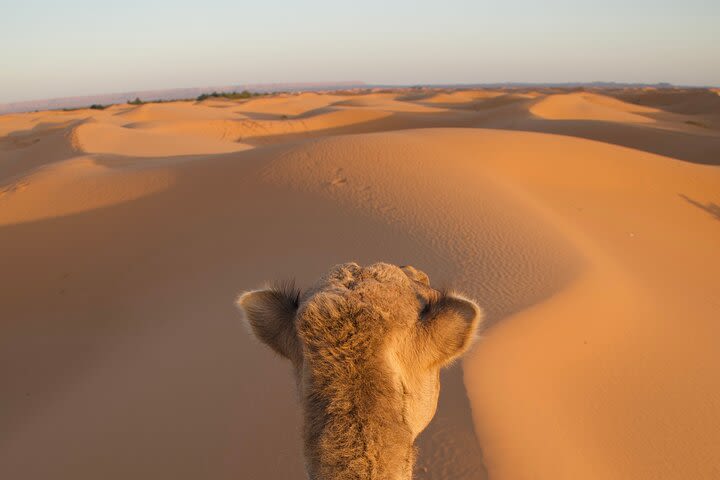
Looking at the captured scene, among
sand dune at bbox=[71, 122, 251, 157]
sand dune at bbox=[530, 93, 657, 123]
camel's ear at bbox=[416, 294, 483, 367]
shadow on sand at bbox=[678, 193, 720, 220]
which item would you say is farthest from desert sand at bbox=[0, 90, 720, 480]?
sand dune at bbox=[530, 93, 657, 123]

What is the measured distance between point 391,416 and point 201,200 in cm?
868

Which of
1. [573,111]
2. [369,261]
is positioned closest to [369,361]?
[369,261]

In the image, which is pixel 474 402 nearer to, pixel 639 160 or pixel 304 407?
pixel 304 407

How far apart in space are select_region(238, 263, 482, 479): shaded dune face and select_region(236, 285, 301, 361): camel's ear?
0.04 metres

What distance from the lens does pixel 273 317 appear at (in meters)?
1.50

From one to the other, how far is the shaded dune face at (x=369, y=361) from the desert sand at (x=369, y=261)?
7.00ft

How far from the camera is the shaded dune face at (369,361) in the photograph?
1216mm

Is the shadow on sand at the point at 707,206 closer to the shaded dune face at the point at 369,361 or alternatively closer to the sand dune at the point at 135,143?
the shaded dune face at the point at 369,361

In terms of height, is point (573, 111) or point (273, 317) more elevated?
point (273, 317)

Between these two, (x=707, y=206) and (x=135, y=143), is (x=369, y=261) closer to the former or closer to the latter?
(x=707, y=206)

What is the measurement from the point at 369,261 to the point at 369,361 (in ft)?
17.2

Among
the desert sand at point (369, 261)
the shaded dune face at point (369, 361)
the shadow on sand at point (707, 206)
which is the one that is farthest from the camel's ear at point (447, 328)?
the shadow on sand at point (707, 206)

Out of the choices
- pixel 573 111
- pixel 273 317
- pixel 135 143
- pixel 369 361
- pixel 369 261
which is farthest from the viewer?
pixel 573 111

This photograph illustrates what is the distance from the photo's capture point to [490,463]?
313 centimetres
